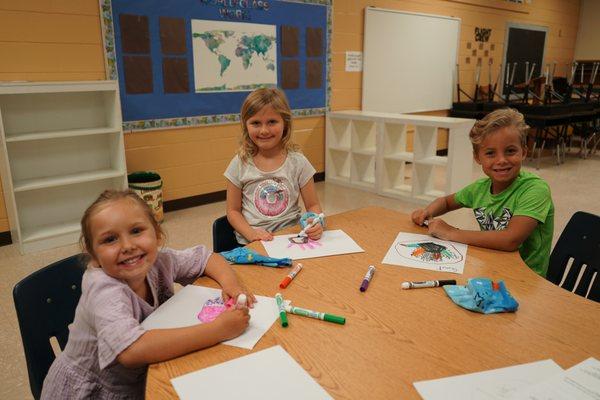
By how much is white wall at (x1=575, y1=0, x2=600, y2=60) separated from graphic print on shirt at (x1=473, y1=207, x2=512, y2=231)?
8389 millimetres

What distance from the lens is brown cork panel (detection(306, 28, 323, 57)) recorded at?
4574 millimetres

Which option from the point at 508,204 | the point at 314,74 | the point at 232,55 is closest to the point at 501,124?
the point at 508,204

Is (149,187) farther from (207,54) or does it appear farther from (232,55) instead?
(232,55)

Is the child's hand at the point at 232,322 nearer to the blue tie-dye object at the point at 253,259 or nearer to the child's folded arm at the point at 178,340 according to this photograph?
the child's folded arm at the point at 178,340

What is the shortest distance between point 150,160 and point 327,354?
326 cm

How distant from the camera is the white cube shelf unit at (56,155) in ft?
10.0

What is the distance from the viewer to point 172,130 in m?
3.88

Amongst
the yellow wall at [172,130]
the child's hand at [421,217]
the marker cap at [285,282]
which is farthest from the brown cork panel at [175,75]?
the marker cap at [285,282]

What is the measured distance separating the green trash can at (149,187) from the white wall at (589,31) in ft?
26.6

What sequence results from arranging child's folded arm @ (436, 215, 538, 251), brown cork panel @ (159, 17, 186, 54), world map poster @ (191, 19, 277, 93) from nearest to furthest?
child's folded arm @ (436, 215, 538, 251) → brown cork panel @ (159, 17, 186, 54) → world map poster @ (191, 19, 277, 93)

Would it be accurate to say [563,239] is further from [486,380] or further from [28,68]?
[28,68]

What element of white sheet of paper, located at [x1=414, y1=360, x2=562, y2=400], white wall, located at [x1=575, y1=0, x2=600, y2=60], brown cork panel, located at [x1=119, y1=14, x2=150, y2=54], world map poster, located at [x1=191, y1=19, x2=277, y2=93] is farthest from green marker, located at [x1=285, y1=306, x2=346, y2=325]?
white wall, located at [x1=575, y1=0, x2=600, y2=60]

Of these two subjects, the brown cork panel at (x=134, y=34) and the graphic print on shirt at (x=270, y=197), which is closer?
the graphic print on shirt at (x=270, y=197)

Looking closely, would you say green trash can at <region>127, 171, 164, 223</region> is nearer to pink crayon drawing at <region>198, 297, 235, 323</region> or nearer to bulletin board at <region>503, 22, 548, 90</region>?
pink crayon drawing at <region>198, 297, 235, 323</region>
